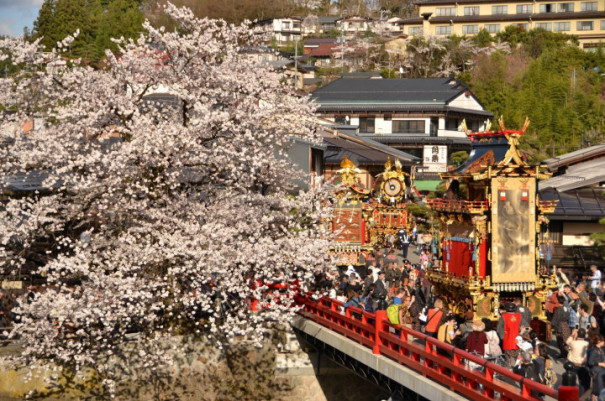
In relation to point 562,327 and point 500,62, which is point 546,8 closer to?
point 500,62

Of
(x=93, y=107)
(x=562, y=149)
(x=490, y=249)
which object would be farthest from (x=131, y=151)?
(x=562, y=149)

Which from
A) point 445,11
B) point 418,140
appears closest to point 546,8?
point 445,11

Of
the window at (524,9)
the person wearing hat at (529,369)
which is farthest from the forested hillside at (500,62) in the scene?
the person wearing hat at (529,369)

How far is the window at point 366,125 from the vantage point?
239 feet

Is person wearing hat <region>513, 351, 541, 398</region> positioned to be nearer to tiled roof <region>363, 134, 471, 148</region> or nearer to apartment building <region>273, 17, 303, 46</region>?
tiled roof <region>363, 134, 471, 148</region>

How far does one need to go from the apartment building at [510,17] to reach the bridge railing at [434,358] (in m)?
79.9

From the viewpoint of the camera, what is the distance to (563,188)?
31047 mm

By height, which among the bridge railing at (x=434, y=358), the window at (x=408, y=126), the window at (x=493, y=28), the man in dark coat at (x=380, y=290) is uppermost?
the window at (x=493, y=28)

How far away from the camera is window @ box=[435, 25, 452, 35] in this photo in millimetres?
99875

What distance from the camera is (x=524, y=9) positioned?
97.8 metres

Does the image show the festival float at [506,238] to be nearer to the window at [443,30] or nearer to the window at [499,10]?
the window at [443,30]

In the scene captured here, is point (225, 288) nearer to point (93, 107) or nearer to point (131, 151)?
point (131, 151)

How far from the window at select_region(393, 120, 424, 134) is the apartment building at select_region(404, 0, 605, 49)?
30.8m

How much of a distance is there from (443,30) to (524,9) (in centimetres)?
936
